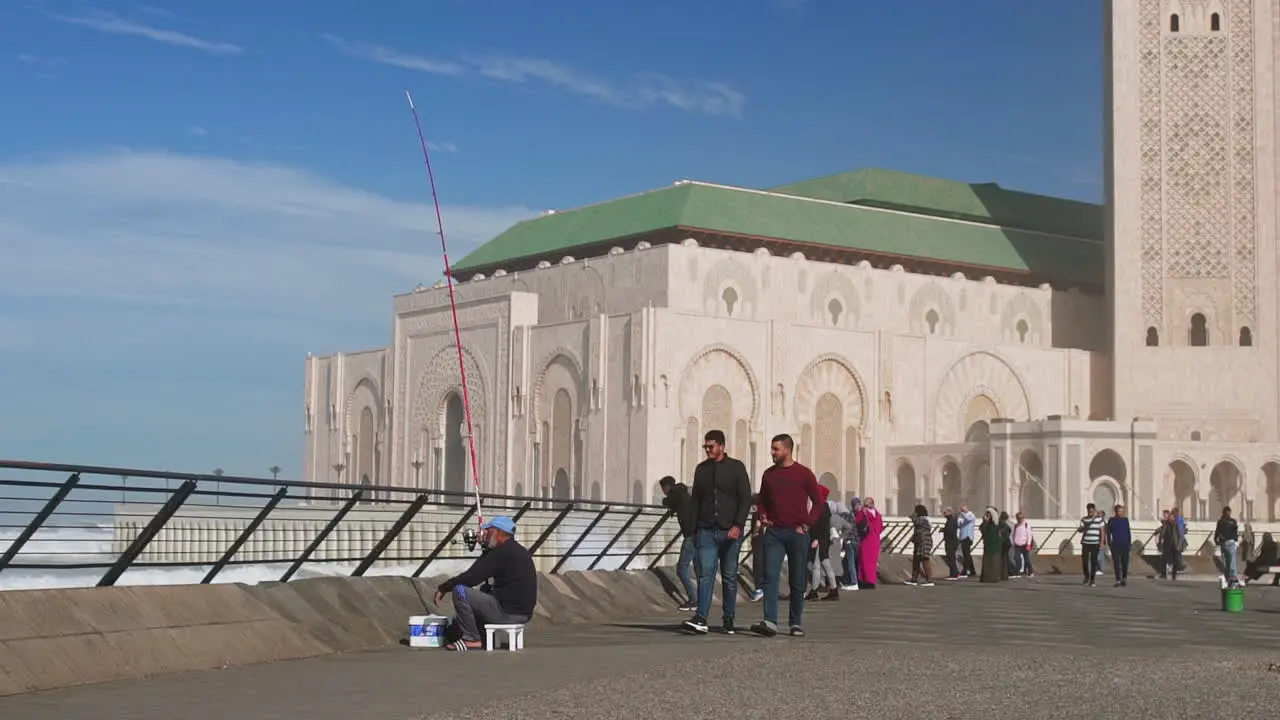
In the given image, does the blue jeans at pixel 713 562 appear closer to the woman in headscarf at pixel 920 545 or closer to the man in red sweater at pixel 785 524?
the man in red sweater at pixel 785 524

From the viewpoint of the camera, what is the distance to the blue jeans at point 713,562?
13570 millimetres

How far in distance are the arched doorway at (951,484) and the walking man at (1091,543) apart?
34.5m

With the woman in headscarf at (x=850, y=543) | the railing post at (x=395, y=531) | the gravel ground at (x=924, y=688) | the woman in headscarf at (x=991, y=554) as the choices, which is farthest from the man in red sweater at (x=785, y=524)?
the woman in headscarf at (x=991, y=554)

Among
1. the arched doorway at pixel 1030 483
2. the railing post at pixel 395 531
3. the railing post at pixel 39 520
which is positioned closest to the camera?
the railing post at pixel 39 520

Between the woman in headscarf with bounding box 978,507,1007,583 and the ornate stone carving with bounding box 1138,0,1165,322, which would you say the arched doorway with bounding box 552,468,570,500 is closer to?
the ornate stone carving with bounding box 1138,0,1165,322

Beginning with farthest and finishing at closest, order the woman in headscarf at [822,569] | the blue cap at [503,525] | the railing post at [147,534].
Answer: the woman in headscarf at [822,569]
the blue cap at [503,525]
the railing post at [147,534]

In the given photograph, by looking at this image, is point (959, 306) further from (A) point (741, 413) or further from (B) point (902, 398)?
(A) point (741, 413)

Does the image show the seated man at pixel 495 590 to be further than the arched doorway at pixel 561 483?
No

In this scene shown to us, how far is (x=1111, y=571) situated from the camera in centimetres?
3591

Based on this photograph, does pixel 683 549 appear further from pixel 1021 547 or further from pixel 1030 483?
pixel 1030 483

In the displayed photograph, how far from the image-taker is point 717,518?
13562 millimetres

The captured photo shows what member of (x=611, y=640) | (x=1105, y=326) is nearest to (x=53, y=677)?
(x=611, y=640)

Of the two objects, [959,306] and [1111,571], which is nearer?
[1111,571]

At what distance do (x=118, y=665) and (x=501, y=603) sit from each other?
318cm
